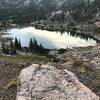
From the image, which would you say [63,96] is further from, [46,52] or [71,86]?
[46,52]

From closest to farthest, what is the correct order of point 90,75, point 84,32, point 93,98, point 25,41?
point 93,98, point 90,75, point 25,41, point 84,32

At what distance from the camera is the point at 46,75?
1087 cm

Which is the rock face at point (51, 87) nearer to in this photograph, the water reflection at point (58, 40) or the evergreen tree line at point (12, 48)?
the evergreen tree line at point (12, 48)

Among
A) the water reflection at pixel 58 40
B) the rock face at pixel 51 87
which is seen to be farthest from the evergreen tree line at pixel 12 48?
the rock face at pixel 51 87

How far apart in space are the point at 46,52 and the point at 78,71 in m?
87.5

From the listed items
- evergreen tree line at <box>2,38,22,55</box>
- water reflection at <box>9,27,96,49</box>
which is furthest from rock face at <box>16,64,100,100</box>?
water reflection at <box>9,27,96,49</box>

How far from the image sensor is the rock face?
893cm

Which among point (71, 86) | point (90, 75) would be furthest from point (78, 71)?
point (71, 86)

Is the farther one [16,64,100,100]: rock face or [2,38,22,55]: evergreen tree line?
[2,38,22,55]: evergreen tree line

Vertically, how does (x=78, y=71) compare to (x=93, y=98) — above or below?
below

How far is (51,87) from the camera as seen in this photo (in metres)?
9.73

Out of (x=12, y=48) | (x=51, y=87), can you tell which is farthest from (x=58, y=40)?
(x=51, y=87)

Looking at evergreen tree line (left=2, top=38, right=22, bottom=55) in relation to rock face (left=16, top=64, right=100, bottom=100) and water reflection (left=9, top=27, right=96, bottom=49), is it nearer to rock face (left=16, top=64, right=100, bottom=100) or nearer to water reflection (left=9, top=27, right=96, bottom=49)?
water reflection (left=9, top=27, right=96, bottom=49)

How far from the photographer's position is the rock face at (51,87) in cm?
893
